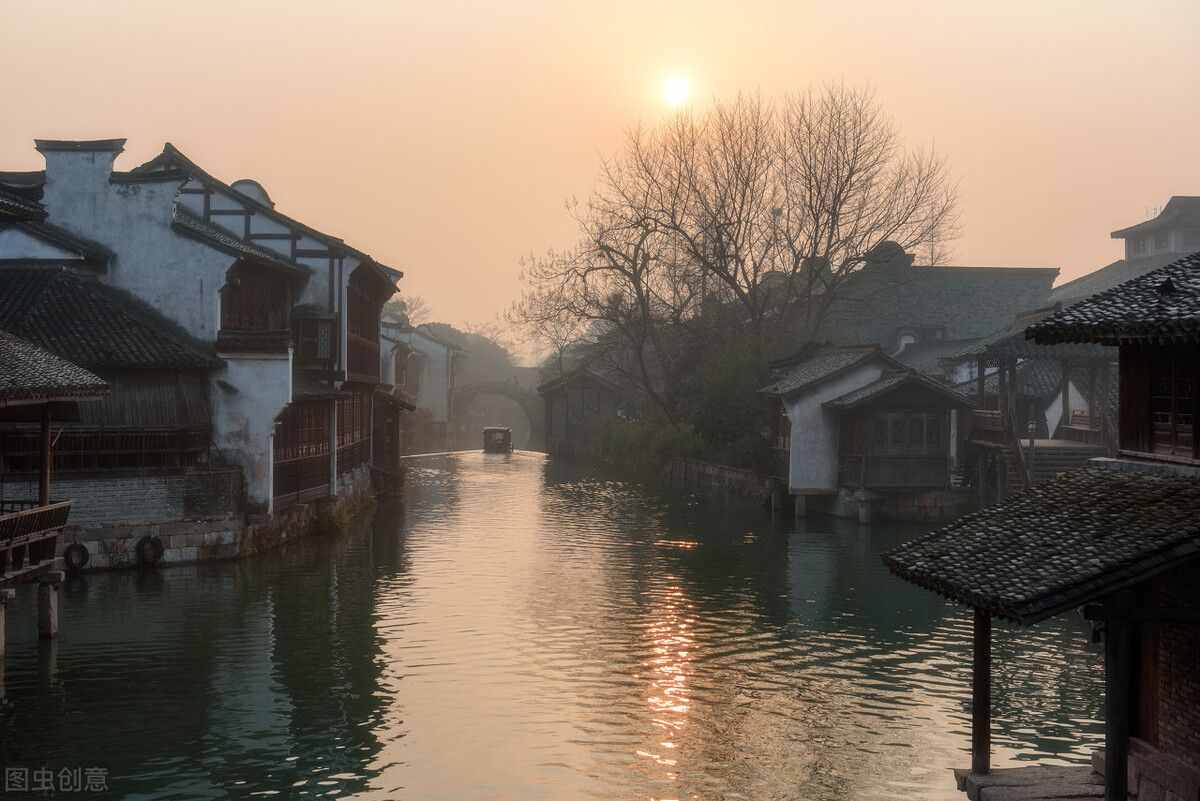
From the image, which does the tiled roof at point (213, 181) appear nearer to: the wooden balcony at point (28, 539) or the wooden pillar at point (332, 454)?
the wooden pillar at point (332, 454)

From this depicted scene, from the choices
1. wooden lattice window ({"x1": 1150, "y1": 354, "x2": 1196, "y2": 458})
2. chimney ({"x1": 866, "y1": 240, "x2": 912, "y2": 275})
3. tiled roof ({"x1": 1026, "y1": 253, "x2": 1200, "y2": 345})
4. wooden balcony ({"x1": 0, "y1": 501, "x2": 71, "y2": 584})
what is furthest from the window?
wooden lattice window ({"x1": 1150, "y1": 354, "x2": 1196, "y2": 458})

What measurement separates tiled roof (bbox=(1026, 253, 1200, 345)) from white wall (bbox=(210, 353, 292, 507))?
21.5 metres

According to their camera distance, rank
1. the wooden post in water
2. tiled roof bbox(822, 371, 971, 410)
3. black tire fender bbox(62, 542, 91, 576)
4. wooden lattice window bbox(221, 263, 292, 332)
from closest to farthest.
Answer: the wooden post in water < black tire fender bbox(62, 542, 91, 576) < wooden lattice window bbox(221, 263, 292, 332) < tiled roof bbox(822, 371, 971, 410)

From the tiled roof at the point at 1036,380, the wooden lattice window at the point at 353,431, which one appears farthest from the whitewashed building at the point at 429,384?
the tiled roof at the point at 1036,380

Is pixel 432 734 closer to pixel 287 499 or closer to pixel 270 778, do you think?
pixel 270 778

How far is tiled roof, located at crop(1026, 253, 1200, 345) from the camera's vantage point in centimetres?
1094

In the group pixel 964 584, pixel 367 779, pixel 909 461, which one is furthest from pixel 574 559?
pixel 964 584

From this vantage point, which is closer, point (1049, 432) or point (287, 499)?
point (287, 499)

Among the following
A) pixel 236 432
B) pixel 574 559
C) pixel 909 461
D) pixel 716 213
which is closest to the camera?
pixel 236 432

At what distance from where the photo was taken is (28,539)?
18172 millimetres

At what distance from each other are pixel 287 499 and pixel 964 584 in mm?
24467

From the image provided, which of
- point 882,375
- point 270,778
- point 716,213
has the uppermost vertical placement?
point 716,213

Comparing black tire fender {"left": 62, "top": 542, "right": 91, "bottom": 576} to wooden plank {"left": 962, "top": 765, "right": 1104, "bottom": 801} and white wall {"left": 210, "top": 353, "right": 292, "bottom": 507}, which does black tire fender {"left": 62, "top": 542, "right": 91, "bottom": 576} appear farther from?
wooden plank {"left": 962, "top": 765, "right": 1104, "bottom": 801}

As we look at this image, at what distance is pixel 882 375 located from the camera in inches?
1705
